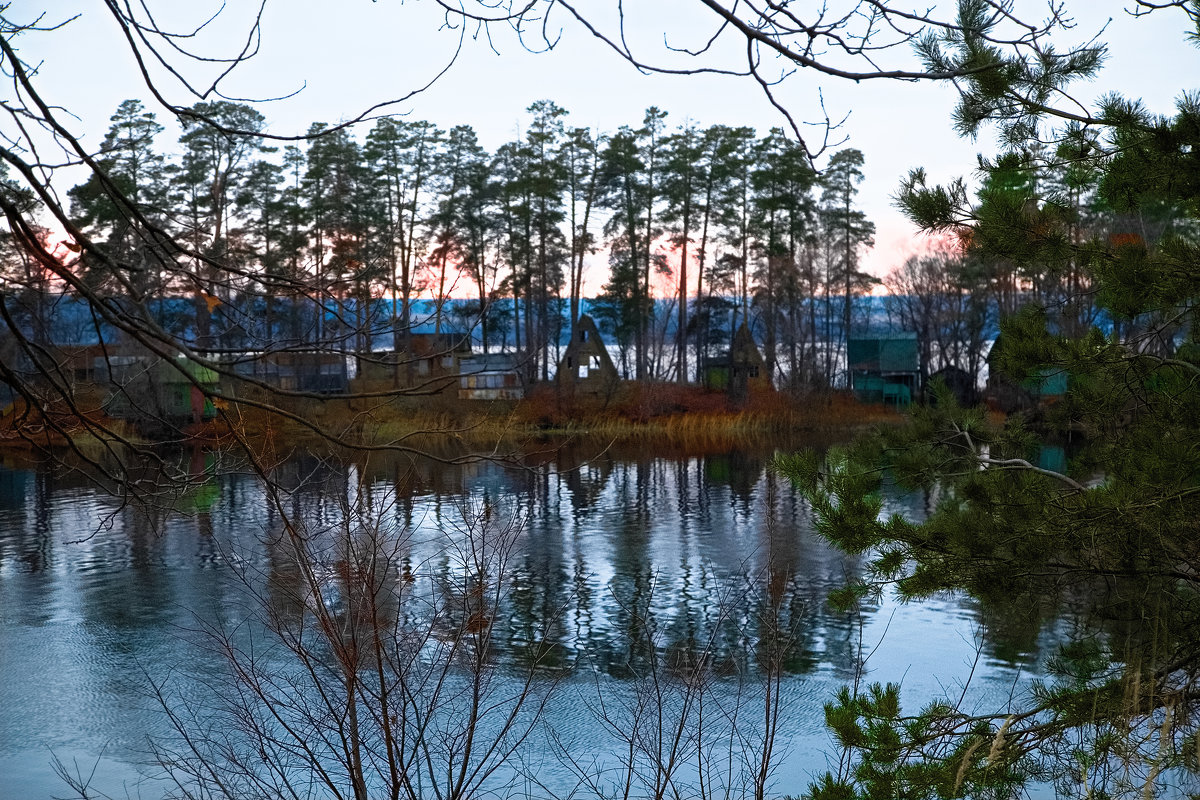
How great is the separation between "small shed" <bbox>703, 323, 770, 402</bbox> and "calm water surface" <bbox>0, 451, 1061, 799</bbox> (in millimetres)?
23255

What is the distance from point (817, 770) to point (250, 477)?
20.6 metres

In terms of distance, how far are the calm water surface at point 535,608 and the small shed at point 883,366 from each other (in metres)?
26.1

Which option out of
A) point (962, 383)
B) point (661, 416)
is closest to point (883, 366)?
point (962, 383)

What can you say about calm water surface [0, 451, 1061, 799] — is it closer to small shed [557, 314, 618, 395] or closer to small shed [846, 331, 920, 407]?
small shed [557, 314, 618, 395]

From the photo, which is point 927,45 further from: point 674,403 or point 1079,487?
point 674,403

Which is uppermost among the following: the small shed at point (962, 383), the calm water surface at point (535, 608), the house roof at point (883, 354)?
the house roof at point (883, 354)

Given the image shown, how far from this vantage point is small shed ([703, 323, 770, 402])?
45.2 metres

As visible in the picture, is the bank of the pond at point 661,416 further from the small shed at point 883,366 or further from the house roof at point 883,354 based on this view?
the house roof at point 883,354

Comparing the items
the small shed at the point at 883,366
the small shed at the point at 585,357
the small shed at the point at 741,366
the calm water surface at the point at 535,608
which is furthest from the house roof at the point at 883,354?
the calm water surface at the point at 535,608

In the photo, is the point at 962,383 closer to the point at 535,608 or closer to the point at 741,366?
the point at 741,366

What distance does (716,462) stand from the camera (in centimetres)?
2939

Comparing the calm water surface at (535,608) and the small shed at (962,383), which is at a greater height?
the small shed at (962,383)

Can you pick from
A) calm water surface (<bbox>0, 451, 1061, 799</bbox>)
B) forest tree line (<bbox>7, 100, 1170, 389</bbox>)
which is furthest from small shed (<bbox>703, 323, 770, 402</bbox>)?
calm water surface (<bbox>0, 451, 1061, 799</bbox>)

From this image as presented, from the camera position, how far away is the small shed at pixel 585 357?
44750 millimetres
